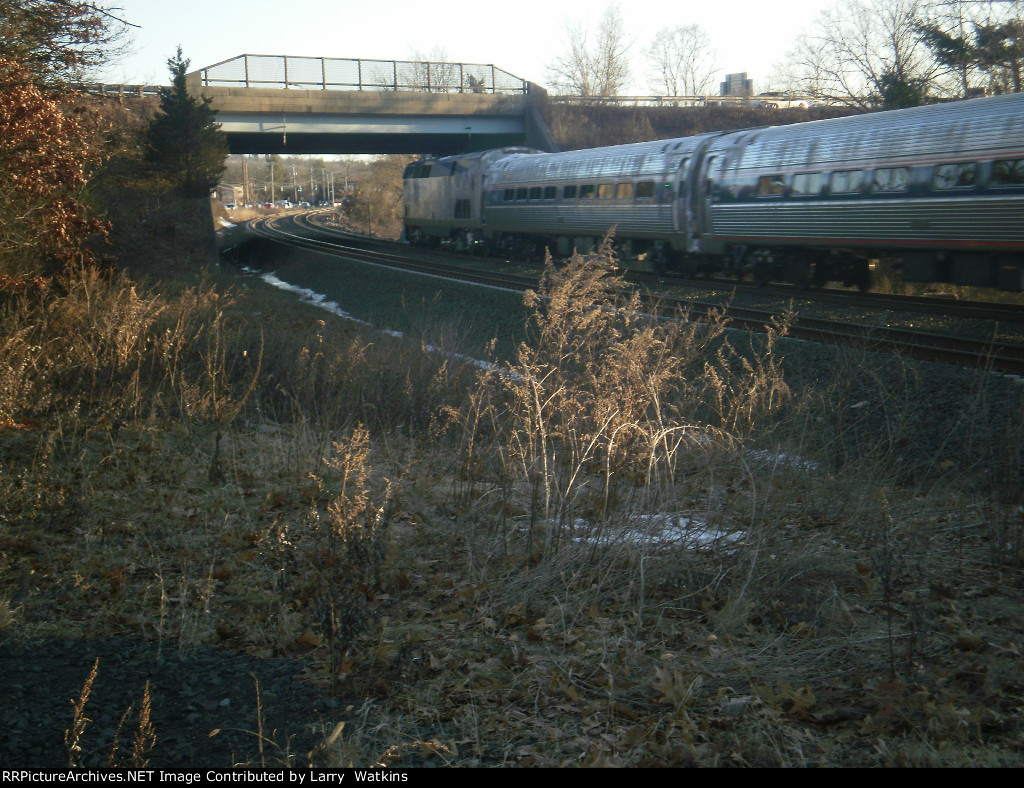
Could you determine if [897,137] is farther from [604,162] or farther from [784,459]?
[604,162]

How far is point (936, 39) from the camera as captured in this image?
32.4 metres

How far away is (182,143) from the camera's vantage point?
27734mm

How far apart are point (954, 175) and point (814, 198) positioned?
301cm

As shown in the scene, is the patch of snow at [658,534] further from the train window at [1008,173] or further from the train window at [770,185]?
the train window at [770,185]

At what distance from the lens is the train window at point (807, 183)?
15.3m

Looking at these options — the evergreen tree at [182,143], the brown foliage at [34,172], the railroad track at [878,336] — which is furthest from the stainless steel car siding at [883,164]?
the evergreen tree at [182,143]

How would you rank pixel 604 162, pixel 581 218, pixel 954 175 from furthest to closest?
pixel 581 218, pixel 604 162, pixel 954 175

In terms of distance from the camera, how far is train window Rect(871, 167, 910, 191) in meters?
13.6

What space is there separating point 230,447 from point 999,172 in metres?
11.4

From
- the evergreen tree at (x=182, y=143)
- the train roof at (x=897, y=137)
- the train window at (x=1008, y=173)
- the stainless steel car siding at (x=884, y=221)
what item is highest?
the evergreen tree at (x=182, y=143)

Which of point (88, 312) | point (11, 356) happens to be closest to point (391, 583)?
point (11, 356)

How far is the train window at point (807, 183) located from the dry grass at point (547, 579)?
348 inches

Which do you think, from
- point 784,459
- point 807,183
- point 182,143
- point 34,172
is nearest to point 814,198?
point 807,183
